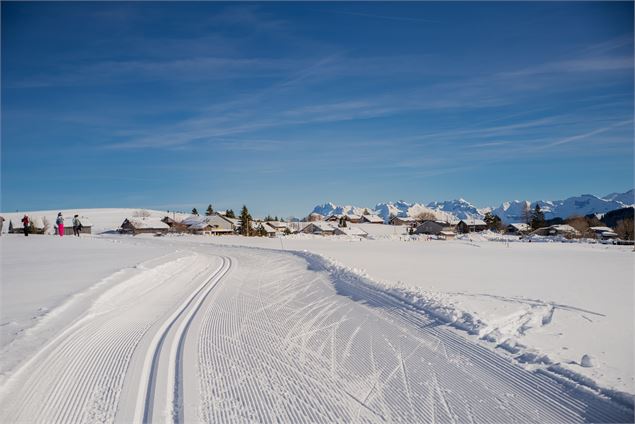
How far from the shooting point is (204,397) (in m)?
4.73

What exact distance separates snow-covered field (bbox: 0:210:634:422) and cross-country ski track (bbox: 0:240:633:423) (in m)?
0.02

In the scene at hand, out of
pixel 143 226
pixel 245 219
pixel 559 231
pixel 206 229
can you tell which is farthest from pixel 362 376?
pixel 559 231

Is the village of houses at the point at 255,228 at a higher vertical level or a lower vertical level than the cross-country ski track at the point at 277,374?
higher

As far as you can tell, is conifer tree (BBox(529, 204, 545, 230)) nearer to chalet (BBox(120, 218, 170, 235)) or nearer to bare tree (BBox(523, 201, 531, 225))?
bare tree (BBox(523, 201, 531, 225))

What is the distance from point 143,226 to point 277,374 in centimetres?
Result: 9563

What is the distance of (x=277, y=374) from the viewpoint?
5.49 metres

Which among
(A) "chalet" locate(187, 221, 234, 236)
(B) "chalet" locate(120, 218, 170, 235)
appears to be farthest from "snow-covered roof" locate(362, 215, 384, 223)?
(B) "chalet" locate(120, 218, 170, 235)

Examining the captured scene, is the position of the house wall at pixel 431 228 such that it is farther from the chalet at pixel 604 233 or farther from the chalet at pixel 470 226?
the chalet at pixel 604 233

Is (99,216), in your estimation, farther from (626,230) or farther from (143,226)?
(626,230)

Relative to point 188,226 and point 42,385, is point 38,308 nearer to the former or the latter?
point 42,385

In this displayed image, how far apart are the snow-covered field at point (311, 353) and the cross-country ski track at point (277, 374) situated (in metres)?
0.02

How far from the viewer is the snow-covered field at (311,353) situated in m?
4.58

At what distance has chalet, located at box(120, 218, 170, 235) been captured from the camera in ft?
302

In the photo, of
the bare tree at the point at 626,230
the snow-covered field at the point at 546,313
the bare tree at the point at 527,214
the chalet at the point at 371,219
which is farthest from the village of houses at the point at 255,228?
the snow-covered field at the point at 546,313
